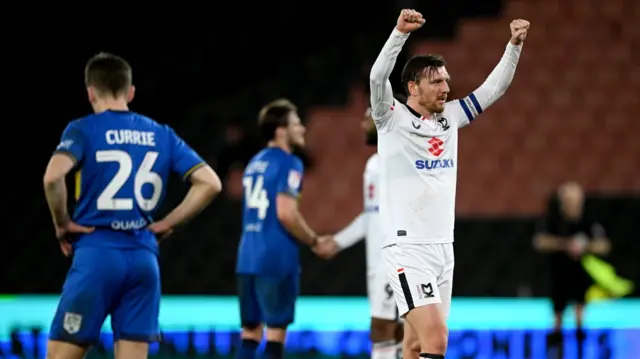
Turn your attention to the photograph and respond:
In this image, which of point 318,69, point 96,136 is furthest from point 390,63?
point 318,69

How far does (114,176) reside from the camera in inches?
184

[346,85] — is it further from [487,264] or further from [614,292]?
[614,292]

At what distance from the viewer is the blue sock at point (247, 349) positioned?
263 inches

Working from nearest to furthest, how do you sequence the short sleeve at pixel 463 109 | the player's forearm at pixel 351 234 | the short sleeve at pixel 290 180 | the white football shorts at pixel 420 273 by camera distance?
the white football shorts at pixel 420 273 → the short sleeve at pixel 463 109 → the short sleeve at pixel 290 180 → the player's forearm at pixel 351 234

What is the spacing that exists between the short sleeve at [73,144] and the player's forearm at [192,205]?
20.2 inches

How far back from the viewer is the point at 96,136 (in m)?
4.70

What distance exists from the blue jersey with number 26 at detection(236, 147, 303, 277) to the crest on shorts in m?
2.07

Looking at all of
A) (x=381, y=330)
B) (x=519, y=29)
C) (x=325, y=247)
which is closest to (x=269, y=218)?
(x=325, y=247)

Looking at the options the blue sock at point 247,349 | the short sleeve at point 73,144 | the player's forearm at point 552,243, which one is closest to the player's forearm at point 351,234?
the blue sock at point 247,349

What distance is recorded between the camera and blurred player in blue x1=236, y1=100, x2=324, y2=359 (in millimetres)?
6523

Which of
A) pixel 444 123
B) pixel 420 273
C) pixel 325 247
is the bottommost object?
pixel 420 273

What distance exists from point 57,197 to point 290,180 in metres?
2.13

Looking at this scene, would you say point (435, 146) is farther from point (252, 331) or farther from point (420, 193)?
Answer: point (252, 331)

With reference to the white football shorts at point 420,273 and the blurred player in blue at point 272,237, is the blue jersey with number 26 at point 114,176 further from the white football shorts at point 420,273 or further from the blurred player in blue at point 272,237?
the blurred player in blue at point 272,237
